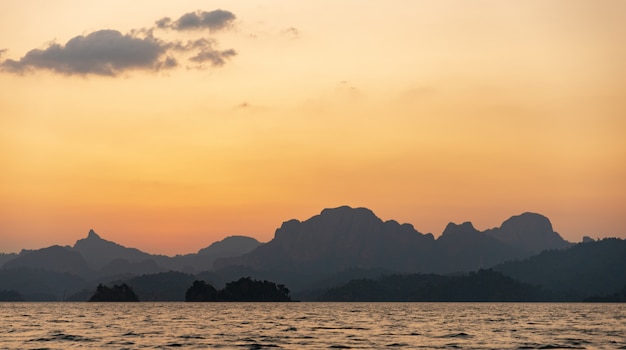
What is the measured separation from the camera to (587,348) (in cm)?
10050

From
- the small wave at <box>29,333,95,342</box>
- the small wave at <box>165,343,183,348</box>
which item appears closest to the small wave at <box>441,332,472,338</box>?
the small wave at <box>165,343,183,348</box>

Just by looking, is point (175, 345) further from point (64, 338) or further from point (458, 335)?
point (458, 335)

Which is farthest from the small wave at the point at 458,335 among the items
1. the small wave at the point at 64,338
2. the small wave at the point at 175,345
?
the small wave at the point at 64,338

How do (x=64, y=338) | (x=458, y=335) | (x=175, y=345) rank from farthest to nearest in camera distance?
1. (x=458, y=335)
2. (x=64, y=338)
3. (x=175, y=345)

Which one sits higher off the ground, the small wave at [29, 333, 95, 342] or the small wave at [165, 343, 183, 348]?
the small wave at [29, 333, 95, 342]

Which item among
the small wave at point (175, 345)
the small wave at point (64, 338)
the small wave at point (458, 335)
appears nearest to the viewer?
the small wave at point (175, 345)

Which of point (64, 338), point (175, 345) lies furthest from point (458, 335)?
point (64, 338)

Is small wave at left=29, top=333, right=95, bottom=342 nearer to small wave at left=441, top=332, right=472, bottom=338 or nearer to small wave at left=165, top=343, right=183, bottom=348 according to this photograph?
small wave at left=165, top=343, right=183, bottom=348

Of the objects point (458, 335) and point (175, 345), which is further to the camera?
point (458, 335)

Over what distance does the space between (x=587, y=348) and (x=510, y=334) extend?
29518 mm

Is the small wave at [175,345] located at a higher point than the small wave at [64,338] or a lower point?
lower

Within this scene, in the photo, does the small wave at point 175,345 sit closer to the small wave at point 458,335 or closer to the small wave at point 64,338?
the small wave at point 64,338

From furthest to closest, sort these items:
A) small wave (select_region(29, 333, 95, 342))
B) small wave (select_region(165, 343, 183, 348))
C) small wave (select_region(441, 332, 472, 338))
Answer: small wave (select_region(441, 332, 472, 338)) < small wave (select_region(29, 333, 95, 342)) < small wave (select_region(165, 343, 183, 348))

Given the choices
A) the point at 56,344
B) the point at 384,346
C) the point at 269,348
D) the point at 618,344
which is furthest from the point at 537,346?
the point at 56,344
